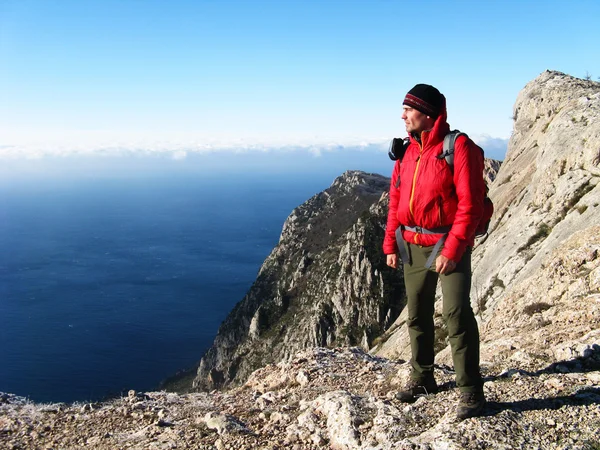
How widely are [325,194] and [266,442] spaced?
118 m

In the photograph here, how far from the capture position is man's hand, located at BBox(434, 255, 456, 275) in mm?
5977

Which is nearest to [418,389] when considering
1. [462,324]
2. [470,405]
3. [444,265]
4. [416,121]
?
[470,405]

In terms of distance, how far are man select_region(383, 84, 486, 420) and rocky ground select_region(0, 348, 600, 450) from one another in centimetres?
63

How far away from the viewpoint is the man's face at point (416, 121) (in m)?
6.36

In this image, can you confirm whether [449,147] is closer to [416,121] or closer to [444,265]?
[416,121]

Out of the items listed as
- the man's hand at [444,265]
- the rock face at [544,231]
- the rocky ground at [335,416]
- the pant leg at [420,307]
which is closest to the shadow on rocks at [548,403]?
the rocky ground at [335,416]

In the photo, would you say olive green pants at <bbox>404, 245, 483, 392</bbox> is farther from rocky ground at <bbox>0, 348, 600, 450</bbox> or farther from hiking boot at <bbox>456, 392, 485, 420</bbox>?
rocky ground at <bbox>0, 348, 600, 450</bbox>

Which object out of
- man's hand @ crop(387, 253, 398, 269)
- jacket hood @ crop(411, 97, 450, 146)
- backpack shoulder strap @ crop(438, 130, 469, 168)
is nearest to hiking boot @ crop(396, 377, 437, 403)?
man's hand @ crop(387, 253, 398, 269)

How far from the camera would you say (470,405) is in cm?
613

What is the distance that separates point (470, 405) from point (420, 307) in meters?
1.50

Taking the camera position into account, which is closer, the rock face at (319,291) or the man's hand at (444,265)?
the man's hand at (444,265)

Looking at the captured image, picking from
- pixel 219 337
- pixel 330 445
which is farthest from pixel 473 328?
pixel 219 337

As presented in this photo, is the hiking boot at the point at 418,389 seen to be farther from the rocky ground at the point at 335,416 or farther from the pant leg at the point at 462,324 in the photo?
the pant leg at the point at 462,324

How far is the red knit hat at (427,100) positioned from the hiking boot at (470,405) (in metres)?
3.87
